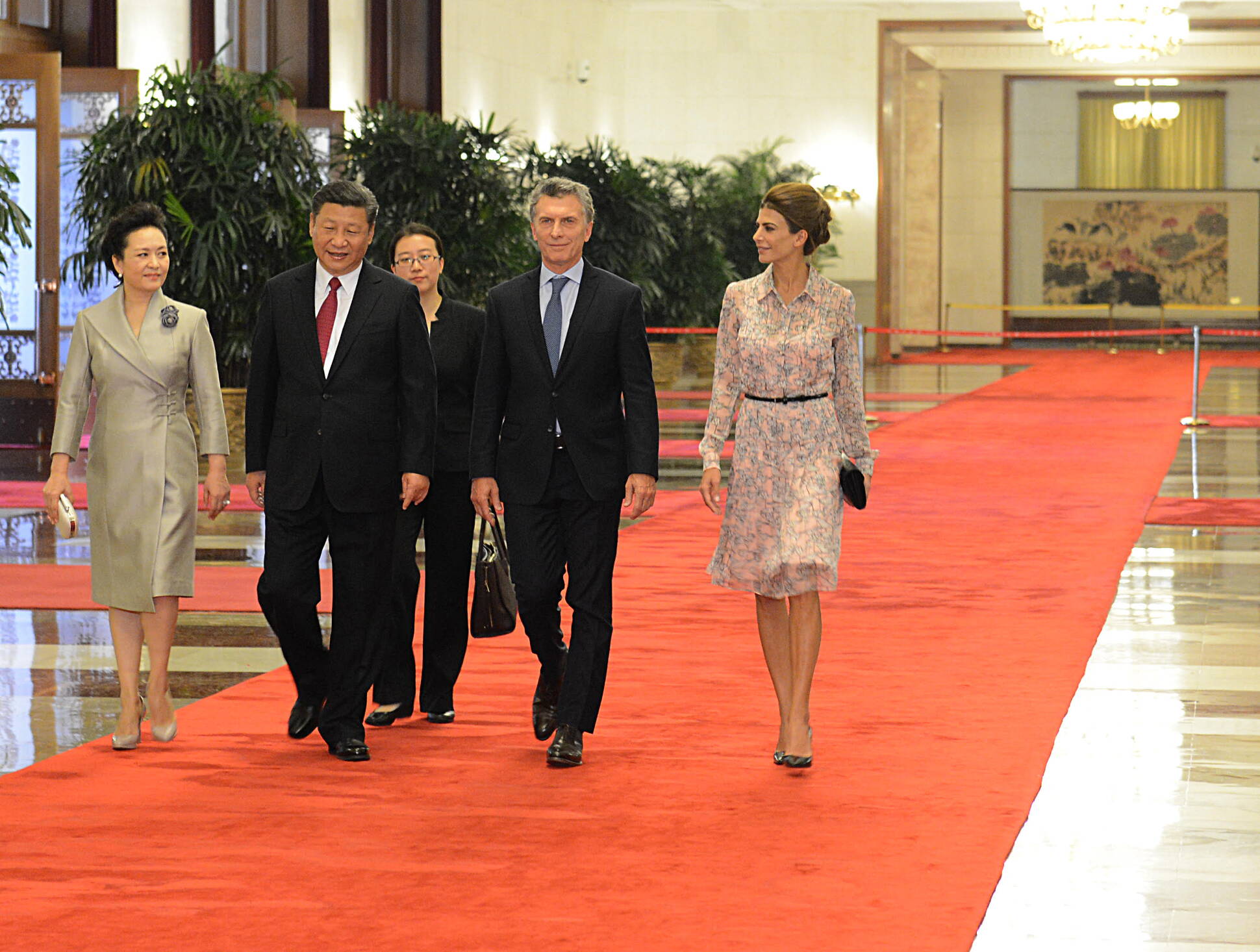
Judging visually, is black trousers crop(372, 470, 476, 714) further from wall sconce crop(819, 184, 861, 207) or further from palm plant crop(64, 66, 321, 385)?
wall sconce crop(819, 184, 861, 207)

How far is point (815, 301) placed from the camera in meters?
4.73

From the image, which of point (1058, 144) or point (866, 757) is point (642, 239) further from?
point (1058, 144)

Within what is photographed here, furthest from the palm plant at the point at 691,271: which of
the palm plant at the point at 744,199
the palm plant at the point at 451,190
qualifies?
the palm plant at the point at 451,190

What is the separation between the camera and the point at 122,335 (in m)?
4.85

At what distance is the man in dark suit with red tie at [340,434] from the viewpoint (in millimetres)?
4734

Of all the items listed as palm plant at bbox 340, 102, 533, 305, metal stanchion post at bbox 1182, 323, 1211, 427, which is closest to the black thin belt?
palm plant at bbox 340, 102, 533, 305

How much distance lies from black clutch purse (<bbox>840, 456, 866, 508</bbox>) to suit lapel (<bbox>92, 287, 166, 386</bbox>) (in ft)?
5.77

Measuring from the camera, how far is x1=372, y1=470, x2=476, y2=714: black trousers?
5199 millimetres

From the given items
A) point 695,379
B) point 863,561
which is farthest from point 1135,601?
point 695,379

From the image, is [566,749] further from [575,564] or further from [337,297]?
[337,297]

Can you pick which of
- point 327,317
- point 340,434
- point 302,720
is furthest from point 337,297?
point 302,720

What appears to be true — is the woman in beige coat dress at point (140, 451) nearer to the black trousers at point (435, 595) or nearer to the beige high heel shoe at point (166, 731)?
the beige high heel shoe at point (166, 731)

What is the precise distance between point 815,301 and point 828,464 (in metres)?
0.42

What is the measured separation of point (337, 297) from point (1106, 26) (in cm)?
1923
